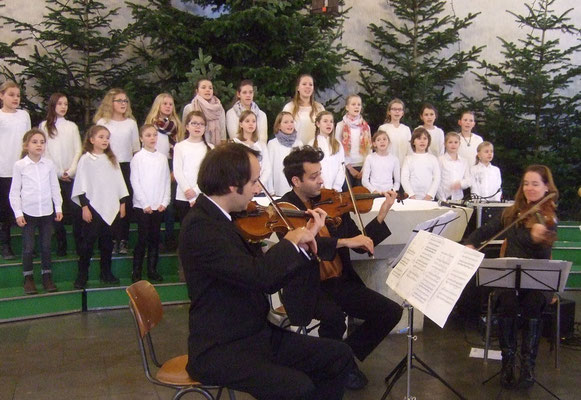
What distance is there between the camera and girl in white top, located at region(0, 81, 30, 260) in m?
5.76

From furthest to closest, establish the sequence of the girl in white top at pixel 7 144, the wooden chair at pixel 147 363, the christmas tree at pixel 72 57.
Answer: the christmas tree at pixel 72 57 → the girl in white top at pixel 7 144 → the wooden chair at pixel 147 363

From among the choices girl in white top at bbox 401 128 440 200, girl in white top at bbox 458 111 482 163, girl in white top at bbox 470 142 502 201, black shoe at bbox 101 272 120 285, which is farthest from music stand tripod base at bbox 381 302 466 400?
girl in white top at bbox 458 111 482 163

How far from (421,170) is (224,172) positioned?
4335mm

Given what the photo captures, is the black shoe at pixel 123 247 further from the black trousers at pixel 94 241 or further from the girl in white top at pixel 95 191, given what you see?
the girl in white top at pixel 95 191

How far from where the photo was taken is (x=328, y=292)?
3705 millimetres

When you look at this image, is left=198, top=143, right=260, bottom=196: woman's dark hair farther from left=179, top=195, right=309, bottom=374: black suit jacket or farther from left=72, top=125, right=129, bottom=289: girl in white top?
left=72, top=125, right=129, bottom=289: girl in white top

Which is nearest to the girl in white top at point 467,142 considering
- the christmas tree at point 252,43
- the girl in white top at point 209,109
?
the christmas tree at point 252,43

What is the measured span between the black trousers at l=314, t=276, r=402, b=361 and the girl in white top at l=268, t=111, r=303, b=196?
8.18ft

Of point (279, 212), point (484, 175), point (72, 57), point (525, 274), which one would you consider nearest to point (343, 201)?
point (279, 212)

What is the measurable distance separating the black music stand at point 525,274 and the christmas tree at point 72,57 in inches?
188

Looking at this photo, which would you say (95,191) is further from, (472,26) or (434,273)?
(472,26)

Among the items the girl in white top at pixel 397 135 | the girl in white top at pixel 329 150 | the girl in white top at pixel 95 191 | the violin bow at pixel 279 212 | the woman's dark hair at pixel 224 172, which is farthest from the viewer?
the girl in white top at pixel 397 135

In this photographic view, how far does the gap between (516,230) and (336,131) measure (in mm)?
2957

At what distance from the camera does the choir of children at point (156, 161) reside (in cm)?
536
